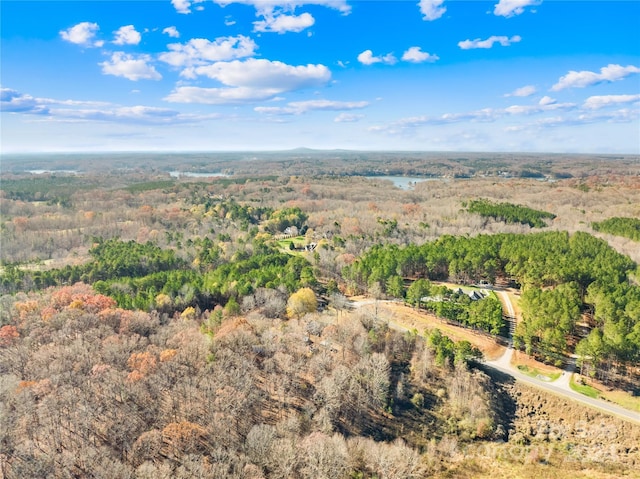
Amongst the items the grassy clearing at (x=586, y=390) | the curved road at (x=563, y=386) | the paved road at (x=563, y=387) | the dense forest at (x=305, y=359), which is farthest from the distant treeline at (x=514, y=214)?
the grassy clearing at (x=586, y=390)

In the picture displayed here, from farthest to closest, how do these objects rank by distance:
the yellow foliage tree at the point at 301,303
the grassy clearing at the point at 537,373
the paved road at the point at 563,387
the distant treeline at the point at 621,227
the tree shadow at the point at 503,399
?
the distant treeline at the point at 621,227, the yellow foliage tree at the point at 301,303, the grassy clearing at the point at 537,373, the tree shadow at the point at 503,399, the paved road at the point at 563,387

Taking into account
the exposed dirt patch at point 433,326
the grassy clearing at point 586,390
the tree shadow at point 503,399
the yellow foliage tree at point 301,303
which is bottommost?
the tree shadow at point 503,399

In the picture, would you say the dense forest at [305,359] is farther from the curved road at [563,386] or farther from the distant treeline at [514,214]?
the distant treeline at [514,214]

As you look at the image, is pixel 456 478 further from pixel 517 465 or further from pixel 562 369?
pixel 562 369

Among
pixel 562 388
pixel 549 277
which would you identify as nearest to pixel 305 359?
pixel 562 388

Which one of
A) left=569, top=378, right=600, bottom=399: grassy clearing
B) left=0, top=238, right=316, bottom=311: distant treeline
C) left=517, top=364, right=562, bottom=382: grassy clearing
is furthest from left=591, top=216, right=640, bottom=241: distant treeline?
left=0, top=238, right=316, bottom=311: distant treeline

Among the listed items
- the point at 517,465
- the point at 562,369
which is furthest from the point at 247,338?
the point at 562,369
